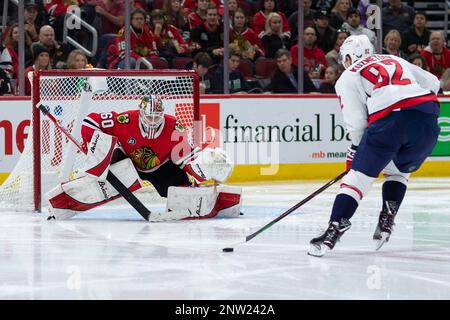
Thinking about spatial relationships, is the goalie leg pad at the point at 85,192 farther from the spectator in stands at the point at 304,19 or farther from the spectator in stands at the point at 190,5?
the spectator in stands at the point at 304,19

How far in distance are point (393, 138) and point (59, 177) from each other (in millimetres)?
2813

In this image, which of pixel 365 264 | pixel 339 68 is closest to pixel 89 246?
pixel 365 264

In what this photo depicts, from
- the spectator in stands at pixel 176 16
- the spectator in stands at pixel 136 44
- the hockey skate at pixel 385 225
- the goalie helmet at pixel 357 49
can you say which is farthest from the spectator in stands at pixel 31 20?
the hockey skate at pixel 385 225

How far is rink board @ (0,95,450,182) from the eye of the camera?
355 inches

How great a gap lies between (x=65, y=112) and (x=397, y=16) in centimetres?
366

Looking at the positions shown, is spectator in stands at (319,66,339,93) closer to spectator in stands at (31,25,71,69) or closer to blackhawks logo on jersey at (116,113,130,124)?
spectator in stands at (31,25,71,69)

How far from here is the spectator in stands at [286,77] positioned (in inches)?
363

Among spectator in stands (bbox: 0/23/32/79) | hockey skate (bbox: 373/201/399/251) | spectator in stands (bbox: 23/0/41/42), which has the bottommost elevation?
hockey skate (bbox: 373/201/399/251)

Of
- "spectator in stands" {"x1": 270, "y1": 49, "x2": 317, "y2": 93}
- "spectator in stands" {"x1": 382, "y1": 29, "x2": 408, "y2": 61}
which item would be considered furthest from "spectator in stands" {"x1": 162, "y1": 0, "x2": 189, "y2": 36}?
"spectator in stands" {"x1": 382, "y1": 29, "x2": 408, "y2": 61}

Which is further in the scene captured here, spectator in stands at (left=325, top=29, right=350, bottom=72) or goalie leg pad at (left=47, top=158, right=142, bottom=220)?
spectator in stands at (left=325, top=29, right=350, bottom=72)

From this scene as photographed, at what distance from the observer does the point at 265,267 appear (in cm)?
475

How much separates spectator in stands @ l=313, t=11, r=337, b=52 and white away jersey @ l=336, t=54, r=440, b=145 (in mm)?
4453

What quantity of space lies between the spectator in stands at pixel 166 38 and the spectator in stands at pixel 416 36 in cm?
205

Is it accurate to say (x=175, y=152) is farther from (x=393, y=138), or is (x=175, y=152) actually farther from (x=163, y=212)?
(x=393, y=138)
